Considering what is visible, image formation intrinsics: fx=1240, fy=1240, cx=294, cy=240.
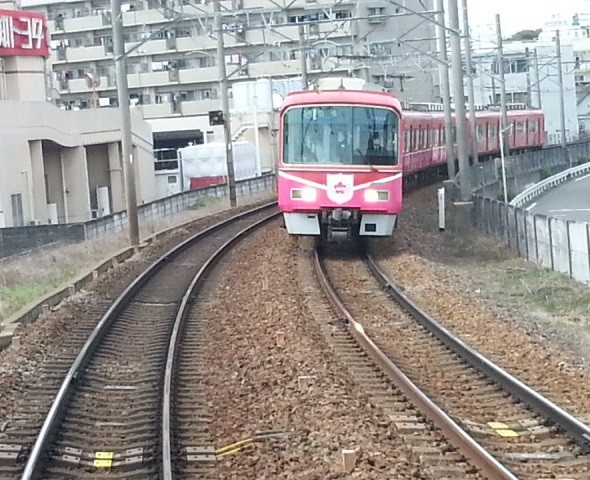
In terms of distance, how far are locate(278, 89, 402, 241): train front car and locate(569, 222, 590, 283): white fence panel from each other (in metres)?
3.42

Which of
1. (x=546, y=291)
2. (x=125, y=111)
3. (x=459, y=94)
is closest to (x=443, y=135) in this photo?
(x=459, y=94)

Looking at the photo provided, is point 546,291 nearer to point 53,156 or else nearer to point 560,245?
point 560,245

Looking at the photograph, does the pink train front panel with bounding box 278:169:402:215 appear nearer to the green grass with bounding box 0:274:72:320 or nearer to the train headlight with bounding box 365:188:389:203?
the train headlight with bounding box 365:188:389:203

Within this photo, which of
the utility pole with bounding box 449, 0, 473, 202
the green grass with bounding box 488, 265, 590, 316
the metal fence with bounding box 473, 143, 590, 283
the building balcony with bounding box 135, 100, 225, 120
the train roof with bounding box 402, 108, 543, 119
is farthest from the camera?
the building balcony with bounding box 135, 100, 225, 120

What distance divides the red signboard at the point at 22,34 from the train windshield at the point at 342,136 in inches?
996

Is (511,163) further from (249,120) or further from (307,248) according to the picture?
(307,248)

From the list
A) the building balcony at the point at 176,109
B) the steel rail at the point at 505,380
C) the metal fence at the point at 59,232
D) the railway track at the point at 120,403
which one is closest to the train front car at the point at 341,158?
the railway track at the point at 120,403

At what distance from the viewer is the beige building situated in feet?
136

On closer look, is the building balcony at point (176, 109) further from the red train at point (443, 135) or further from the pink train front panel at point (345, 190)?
the pink train front panel at point (345, 190)

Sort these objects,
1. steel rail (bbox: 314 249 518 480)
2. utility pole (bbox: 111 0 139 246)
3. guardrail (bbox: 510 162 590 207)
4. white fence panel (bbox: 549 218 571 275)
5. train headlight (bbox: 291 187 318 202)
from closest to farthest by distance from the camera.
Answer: steel rail (bbox: 314 249 518 480), white fence panel (bbox: 549 218 571 275), train headlight (bbox: 291 187 318 202), utility pole (bbox: 111 0 139 246), guardrail (bbox: 510 162 590 207)

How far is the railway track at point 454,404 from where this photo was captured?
8.01 meters

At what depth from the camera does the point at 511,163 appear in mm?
48625

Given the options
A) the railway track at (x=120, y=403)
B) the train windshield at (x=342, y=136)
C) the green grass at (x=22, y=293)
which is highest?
the train windshield at (x=342, y=136)

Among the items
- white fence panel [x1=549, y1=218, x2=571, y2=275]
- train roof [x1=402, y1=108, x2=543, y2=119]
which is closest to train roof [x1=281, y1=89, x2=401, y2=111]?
white fence panel [x1=549, y1=218, x2=571, y2=275]
